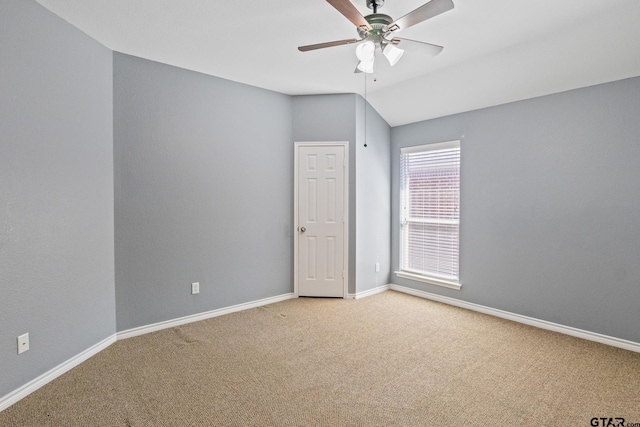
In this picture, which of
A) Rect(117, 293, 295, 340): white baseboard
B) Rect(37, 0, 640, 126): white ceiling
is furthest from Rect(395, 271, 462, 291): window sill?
Rect(37, 0, 640, 126): white ceiling

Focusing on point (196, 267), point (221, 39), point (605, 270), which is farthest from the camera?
point (196, 267)

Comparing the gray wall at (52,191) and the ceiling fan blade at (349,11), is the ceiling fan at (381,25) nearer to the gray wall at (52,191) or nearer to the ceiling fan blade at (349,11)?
the ceiling fan blade at (349,11)

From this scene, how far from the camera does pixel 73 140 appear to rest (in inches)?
99.6

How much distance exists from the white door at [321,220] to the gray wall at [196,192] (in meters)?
0.16

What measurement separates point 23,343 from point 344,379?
7.20 ft

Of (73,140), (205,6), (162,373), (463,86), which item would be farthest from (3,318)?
(463,86)

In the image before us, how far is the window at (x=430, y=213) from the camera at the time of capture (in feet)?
13.3

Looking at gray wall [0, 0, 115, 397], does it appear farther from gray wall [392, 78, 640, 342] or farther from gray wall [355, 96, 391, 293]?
gray wall [392, 78, 640, 342]

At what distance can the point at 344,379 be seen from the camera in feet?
7.60

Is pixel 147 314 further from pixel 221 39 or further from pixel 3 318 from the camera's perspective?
pixel 221 39

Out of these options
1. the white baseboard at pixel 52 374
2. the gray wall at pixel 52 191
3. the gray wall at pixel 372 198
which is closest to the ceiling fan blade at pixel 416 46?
the gray wall at pixel 372 198

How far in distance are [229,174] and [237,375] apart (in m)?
2.14

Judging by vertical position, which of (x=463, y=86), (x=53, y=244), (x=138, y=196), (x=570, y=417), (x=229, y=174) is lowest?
(x=570, y=417)

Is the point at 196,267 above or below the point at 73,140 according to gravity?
below
